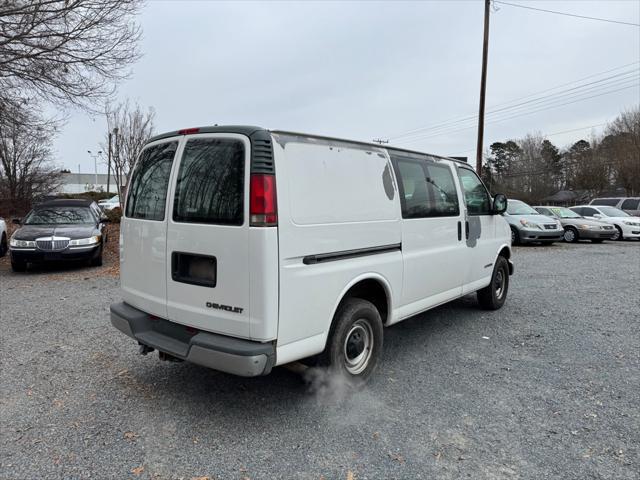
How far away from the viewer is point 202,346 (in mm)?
2887

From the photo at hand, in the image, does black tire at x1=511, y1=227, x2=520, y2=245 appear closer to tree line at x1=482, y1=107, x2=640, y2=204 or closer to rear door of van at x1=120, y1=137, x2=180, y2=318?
rear door of van at x1=120, y1=137, x2=180, y2=318

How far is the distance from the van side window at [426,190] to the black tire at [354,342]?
1.01 meters

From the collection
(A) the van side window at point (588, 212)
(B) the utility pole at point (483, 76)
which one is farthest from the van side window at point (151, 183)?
(A) the van side window at point (588, 212)

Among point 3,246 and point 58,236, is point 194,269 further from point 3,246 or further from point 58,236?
point 3,246

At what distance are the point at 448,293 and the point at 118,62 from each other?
974cm

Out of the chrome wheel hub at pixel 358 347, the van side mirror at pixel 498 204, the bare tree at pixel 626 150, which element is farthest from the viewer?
the bare tree at pixel 626 150

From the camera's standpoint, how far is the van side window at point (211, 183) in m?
2.89

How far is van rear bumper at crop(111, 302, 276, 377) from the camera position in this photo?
273 centimetres

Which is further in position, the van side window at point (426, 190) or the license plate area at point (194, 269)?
the van side window at point (426, 190)

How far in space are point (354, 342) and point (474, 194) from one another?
9.12 feet

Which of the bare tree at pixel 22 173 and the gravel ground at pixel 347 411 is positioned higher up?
the bare tree at pixel 22 173

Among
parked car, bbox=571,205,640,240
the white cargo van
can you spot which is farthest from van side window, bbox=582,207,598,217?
the white cargo van

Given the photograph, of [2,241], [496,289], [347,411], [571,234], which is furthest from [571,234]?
[2,241]

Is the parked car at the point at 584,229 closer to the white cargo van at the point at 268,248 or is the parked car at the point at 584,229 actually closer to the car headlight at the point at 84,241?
the white cargo van at the point at 268,248
